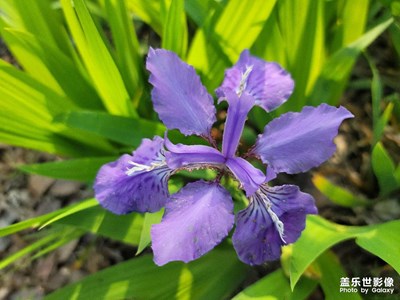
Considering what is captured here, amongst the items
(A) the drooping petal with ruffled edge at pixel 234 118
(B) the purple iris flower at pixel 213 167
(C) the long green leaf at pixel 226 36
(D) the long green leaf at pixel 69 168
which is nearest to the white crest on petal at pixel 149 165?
(B) the purple iris flower at pixel 213 167

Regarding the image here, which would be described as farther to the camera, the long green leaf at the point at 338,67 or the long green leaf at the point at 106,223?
the long green leaf at the point at 338,67

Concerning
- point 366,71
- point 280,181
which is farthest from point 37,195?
point 366,71

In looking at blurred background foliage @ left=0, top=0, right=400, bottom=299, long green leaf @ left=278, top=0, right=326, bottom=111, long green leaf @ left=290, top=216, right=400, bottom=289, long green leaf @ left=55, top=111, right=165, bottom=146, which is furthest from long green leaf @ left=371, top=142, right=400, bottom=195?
long green leaf @ left=55, top=111, right=165, bottom=146

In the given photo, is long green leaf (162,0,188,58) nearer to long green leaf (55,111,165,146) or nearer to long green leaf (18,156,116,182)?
long green leaf (55,111,165,146)

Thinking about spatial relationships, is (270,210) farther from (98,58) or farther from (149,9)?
(149,9)

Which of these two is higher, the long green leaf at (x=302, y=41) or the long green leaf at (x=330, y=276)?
the long green leaf at (x=302, y=41)

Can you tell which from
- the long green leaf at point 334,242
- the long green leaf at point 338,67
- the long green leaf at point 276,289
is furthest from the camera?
the long green leaf at point 338,67

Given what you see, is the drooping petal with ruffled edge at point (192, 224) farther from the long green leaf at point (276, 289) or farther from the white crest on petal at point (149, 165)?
the long green leaf at point (276, 289)

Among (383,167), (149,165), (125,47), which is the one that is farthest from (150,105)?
(383,167)
